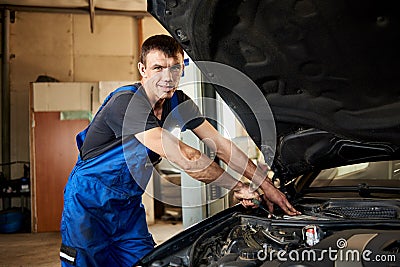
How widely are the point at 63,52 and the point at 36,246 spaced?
2.48m

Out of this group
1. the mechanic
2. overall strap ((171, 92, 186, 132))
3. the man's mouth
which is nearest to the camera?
the mechanic

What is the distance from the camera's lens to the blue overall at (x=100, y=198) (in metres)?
1.96

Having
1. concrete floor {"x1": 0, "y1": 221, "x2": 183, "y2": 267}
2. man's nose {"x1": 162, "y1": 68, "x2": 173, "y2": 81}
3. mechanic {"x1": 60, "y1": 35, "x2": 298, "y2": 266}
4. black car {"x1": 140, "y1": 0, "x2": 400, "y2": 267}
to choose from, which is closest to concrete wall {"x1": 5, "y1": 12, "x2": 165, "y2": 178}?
concrete floor {"x1": 0, "y1": 221, "x2": 183, "y2": 267}

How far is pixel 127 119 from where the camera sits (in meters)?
1.90

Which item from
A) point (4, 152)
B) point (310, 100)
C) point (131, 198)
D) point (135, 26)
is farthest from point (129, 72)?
point (310, 100)

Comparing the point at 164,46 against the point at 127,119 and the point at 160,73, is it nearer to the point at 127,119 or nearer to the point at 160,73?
the point at 160,73

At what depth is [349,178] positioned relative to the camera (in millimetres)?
2305

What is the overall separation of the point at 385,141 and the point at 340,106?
0.68 feet

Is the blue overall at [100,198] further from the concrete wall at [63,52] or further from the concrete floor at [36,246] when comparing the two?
the concrete wall at [63,52]

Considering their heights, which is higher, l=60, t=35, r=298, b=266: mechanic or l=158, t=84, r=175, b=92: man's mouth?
l=158, t=84, r=175, b=92: man's mouth

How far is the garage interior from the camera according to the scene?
5.07 metres

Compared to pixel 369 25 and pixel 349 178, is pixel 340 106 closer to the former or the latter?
pixel 369 25

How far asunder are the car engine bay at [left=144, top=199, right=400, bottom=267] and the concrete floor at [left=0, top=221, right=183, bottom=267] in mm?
2597

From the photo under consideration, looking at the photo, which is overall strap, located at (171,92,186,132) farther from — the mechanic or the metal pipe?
the metal pipe
